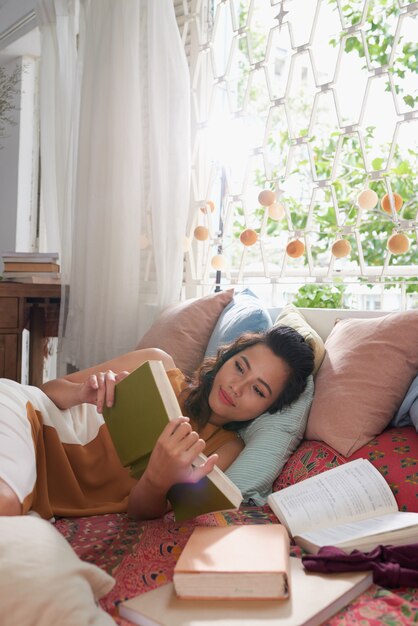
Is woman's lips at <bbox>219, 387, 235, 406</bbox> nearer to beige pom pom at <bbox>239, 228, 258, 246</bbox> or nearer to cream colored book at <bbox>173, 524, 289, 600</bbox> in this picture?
cream colored book at <bbox>173, 524, 289, 600</bbox>

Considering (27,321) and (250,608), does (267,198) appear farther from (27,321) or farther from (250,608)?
(250,608)

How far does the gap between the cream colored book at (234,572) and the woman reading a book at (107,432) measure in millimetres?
188

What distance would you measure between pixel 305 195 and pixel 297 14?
45.1 inches

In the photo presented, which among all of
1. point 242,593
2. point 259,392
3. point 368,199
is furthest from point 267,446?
point 368,199

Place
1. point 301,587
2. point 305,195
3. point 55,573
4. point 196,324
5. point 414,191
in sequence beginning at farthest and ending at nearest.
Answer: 1. point 305,195
2. point 414,191
3. point 196,324
4. point 301,587
5. point 55,573

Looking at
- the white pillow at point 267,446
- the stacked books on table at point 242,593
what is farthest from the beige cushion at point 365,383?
the stacked books on table at point 242,593

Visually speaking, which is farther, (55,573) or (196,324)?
(196,324)

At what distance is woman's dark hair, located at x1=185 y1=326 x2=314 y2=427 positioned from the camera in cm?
159

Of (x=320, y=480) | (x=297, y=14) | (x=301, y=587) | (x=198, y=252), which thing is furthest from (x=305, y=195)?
(x=301, y=587)

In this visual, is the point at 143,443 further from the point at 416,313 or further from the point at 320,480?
the point at 416,313

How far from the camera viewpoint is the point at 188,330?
2.11m

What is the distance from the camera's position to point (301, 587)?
0.94 m

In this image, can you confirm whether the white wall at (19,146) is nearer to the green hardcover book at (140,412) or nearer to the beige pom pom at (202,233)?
the beige pom pom at (202,233)

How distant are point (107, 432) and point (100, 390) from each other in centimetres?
21
